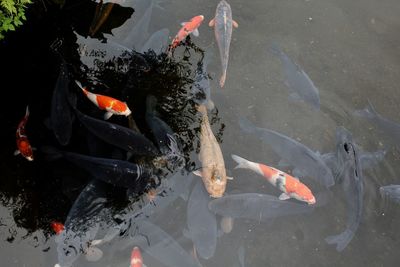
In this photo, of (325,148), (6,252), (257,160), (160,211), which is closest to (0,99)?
(6,252)

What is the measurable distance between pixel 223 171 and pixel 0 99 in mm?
2640

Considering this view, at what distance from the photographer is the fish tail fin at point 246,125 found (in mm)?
4929

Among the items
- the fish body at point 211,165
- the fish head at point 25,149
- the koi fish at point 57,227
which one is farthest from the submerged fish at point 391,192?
the fish head at point 25,149

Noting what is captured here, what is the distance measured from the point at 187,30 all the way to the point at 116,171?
211 cm

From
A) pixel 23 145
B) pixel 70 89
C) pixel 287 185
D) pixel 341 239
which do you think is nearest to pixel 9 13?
pixel 70 89

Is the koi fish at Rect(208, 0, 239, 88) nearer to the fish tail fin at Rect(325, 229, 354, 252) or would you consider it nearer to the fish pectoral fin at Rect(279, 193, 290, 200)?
the fish pectoral fin at Rect(279, 193, 290, 200)

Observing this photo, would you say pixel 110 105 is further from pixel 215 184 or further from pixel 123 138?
pixel 215 184

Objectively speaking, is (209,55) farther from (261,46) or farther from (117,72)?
(117,72)

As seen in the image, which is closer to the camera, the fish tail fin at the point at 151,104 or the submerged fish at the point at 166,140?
the submerged fish at the point at 166,140

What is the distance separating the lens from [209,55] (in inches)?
216

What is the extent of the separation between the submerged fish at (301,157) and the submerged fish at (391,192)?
53 cm

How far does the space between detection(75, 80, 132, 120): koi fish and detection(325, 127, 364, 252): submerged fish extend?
2355mm

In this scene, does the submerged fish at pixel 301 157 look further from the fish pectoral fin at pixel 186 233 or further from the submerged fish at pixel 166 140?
the fish pectoral fin at pixel 186 233

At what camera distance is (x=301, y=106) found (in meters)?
5.20
